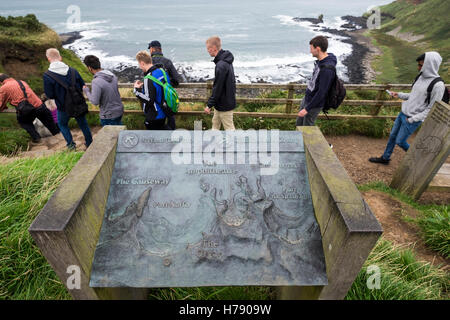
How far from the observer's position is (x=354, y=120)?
7.25 meters

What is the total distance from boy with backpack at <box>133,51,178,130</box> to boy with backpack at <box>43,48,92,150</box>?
1544 mm

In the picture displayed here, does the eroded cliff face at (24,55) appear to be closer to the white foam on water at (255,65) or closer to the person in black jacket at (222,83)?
the person in black jacket at (222,83)

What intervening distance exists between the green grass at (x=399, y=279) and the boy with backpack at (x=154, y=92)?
3632 mm

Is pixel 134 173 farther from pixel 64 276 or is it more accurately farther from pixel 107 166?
pixel 64 276

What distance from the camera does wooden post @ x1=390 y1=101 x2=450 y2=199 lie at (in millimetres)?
4086

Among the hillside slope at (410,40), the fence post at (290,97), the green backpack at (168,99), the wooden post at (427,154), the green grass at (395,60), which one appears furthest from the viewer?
the hillside slope at (410,40)

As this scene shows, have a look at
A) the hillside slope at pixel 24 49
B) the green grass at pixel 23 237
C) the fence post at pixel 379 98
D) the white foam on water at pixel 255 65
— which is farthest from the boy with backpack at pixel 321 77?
the white foam on water at pixel 255 65

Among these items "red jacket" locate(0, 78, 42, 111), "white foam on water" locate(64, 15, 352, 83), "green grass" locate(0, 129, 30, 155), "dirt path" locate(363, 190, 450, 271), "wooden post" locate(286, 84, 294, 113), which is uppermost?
"red jacket" locate(0, 78, 42, 111)

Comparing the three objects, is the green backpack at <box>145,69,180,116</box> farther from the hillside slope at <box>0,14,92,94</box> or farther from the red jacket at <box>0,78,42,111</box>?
the hillside slope at <box>0,14,92,94</box>

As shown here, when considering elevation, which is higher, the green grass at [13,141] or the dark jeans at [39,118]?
the dark jeans at [39,118]

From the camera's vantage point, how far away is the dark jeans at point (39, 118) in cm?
586

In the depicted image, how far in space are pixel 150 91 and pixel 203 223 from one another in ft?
8.72

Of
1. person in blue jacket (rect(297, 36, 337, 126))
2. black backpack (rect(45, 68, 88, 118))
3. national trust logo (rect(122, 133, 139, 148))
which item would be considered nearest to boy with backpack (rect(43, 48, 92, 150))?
black backpack (rect(45, 68, 88, 118))

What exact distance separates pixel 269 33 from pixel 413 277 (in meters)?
47.0
